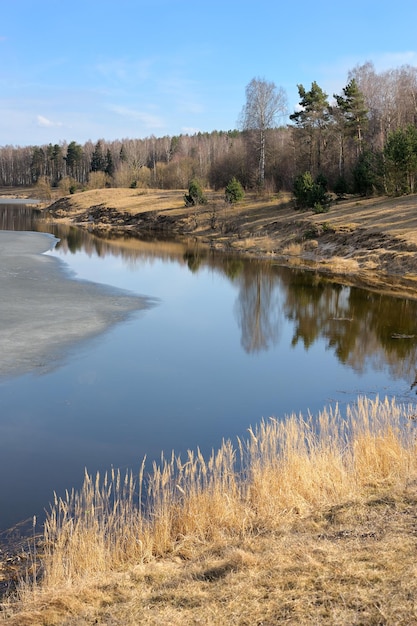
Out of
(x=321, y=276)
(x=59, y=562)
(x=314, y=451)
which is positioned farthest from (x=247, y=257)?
(x=59, y=562)

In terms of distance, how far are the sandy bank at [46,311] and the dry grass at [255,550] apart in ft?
21.9

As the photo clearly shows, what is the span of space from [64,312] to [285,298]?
945 cm

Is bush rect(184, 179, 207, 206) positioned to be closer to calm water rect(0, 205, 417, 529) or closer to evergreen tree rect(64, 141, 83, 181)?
calm water rect(0, 205, 417, 529)

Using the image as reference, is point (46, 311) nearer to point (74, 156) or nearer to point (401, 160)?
point (401, 160)

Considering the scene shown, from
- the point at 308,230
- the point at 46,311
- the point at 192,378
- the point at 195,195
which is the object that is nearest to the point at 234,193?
the point at 195,195

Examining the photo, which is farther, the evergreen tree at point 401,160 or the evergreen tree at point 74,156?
the evergreen tree at point 74,156

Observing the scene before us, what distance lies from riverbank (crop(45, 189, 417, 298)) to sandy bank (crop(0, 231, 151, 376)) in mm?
12717

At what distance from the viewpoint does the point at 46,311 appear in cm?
1827

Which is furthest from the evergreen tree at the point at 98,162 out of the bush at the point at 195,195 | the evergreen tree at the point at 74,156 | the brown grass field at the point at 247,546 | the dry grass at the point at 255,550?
the dry grass at the point at 255,550

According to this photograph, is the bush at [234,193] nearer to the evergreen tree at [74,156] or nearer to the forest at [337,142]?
the forest at [337,142]

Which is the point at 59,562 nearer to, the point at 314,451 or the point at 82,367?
the point at 314,451

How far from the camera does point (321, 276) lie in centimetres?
2959

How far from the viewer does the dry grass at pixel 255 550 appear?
4.59 meters

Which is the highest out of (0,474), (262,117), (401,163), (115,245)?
(262,117)
